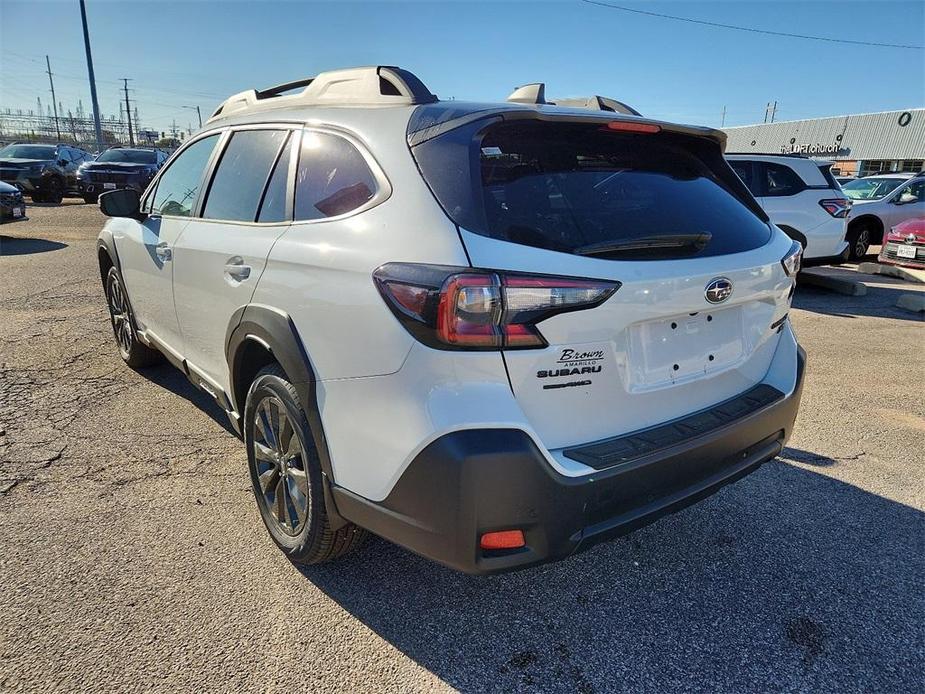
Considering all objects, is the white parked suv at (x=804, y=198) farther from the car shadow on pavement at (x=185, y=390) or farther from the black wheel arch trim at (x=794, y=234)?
the car shadow on pavement at (x=185, y=390)

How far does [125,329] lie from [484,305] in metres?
4.06

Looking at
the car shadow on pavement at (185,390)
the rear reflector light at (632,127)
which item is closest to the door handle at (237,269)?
the car shadow on pavement at (185,390)

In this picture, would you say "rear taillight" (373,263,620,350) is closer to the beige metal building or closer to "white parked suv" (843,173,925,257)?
"white parked suv" (843,173,925,257)

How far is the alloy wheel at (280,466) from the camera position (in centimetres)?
241

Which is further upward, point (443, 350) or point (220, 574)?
point (443, 350)

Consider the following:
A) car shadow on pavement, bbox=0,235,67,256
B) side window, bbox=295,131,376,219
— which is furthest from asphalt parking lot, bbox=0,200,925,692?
car shadow on pavement, bbox=0,235,67,256

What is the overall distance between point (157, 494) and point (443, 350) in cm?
214

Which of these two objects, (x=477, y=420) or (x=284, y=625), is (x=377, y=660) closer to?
(x=284, y=625)

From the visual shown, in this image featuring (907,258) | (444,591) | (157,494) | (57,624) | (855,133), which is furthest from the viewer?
(855,133)

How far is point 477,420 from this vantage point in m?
1.72

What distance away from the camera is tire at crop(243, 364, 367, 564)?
228 cm

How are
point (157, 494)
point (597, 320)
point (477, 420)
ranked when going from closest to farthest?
point (477, 420), point (597, 320), point (157, 494)

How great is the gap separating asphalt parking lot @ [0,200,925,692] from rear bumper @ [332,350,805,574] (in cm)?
49

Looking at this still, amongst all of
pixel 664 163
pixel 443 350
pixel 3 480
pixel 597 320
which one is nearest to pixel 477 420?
pixel 443 350
